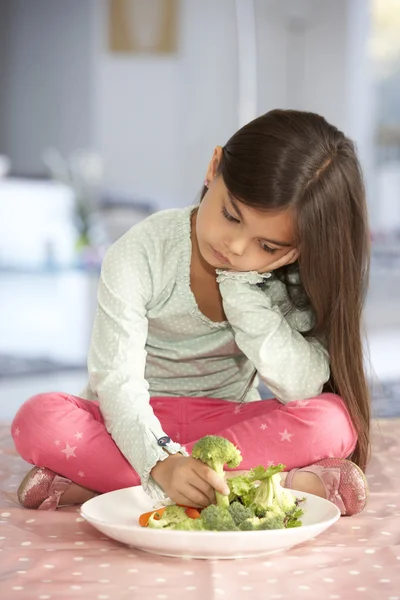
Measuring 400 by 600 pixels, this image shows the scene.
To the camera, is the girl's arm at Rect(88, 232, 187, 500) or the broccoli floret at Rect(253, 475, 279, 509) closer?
the broccoli floret at Rect(253, 475, 279, 509)

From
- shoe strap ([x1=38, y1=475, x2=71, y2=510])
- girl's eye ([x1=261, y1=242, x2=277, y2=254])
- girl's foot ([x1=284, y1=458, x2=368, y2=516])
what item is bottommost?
shoe strap ([x1=38, y1=475, x2=71, y2=510])

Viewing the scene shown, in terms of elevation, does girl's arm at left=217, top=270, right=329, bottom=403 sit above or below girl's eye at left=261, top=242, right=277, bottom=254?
below

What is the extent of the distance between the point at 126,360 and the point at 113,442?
13 centimetres

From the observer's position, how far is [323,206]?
1.44 metres

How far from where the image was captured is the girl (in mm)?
1396

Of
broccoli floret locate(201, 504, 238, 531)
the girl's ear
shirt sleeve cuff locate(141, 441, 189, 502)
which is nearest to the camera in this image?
broccoli floret locate(201, 504, 238, 531)

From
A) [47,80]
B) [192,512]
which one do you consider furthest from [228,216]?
[47,80]

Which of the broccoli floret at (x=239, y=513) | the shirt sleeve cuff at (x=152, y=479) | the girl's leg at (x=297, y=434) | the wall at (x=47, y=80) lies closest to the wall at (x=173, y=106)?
the wall at (x=47, y=80)

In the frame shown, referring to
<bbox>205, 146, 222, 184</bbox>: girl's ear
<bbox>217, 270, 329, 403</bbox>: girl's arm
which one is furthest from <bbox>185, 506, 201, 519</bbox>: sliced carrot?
<bbox>205, 146, 222, 184</bbox>: girl's ear

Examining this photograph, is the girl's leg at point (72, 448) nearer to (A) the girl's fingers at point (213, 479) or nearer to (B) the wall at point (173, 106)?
(A) the girl's fingers at point (213, 479)

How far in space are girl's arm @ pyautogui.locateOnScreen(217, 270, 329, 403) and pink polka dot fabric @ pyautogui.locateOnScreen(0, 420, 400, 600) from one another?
0.24 meters

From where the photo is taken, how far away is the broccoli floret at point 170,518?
1.20 meters

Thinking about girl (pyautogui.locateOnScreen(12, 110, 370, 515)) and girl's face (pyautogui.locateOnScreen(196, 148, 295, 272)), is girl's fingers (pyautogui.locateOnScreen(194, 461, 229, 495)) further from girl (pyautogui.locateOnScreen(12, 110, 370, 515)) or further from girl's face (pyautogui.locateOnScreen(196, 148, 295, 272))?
girl's face (pyautogui.locateOnScreen(196, 148, 295, 272))

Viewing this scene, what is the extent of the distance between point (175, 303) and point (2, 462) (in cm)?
45
